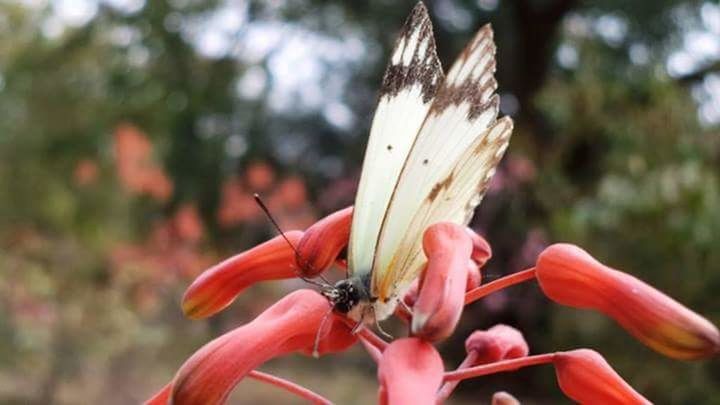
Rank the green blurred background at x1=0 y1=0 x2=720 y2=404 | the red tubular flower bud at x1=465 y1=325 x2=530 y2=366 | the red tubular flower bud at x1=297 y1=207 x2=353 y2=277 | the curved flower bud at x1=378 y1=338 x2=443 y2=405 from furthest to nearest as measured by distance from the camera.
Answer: the green blurred background at x1=0 y1=0 x2=720 y2=404
the red tubular flower bud at x1=465 y1=325 x2=530 y2=366
the red tubular flower bud at x1=297 y1=207 x2=353 y2=277
the curved flower bud at x1=378 y1=338 x2=443 y2=405

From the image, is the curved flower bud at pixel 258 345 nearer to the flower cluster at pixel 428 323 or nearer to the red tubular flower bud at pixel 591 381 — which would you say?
the flower cluster at pixel 428 323

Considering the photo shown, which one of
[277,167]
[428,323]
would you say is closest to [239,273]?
[428,323]

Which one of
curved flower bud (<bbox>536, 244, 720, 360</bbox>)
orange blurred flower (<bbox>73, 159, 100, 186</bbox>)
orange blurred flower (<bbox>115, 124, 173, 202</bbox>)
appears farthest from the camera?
orange blurred flower (<bbox>115, 124, 173, 202</bbox>)

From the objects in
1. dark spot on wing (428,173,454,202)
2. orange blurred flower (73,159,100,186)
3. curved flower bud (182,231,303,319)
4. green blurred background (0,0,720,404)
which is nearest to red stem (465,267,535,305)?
dark spot on wing (428,173,454,202)

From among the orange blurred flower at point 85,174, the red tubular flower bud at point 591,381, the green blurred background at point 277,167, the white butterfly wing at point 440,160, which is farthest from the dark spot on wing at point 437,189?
the orange blurred flower at point 85,174

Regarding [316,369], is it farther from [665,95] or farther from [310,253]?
[310,253]

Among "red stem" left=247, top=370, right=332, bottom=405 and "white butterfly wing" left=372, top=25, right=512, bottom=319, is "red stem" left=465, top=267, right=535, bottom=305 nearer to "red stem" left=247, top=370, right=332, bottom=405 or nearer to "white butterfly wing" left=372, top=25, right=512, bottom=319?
"white butterfly wing" left=372, top=25, right=512, bottom=319
